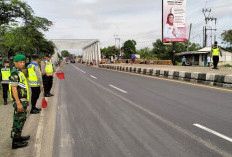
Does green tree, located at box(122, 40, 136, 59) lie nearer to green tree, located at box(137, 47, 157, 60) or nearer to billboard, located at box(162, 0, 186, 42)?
green tree, located at box(137, 47, 157, 60)

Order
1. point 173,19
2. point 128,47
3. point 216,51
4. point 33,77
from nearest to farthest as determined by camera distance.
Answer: point 33,77, point 216,51, point 173,19, point 128,47

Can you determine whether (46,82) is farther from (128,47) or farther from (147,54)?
(128,47)

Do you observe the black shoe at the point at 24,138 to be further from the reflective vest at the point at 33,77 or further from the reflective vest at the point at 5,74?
the reflective vest at the point at 5,74

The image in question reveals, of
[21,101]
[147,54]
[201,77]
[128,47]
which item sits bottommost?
[201,77]

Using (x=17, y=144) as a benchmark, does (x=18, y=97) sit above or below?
above

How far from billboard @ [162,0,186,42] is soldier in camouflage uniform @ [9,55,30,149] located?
2661 cm

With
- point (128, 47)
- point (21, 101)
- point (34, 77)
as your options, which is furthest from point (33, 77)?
point (128, 47)

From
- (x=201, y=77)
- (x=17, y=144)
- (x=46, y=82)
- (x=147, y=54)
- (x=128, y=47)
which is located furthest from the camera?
(x=128, y=47)

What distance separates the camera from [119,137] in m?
4.04

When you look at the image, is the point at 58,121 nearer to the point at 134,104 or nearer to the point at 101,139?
the point at 101,139

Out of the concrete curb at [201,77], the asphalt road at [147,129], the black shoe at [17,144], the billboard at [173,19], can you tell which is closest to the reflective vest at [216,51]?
the concrete curb at [201,77]

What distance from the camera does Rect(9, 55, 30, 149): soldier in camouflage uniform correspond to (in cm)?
378

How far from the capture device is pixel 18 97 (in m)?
3.86

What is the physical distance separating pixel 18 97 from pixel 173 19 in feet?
90.7
